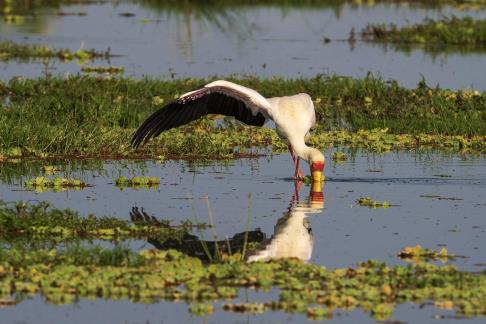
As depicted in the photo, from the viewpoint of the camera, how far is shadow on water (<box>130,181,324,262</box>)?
8242mm

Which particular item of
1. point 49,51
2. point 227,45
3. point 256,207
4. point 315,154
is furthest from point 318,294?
point 227,45

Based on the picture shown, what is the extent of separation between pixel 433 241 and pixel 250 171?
3235 millimetres

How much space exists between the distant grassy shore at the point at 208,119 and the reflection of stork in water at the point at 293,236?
2357 millimetres

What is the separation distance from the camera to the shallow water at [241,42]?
19.8 m

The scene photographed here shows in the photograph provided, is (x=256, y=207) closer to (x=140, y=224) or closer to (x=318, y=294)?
(x=140, y=224)

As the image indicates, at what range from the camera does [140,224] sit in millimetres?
9031

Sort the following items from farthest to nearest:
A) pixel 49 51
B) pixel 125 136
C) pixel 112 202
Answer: pixel 49 51, pixel 125 136, pixel 112 202

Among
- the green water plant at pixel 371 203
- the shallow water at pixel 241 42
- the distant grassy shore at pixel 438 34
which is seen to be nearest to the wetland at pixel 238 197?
the green water plant at pixel 371 203

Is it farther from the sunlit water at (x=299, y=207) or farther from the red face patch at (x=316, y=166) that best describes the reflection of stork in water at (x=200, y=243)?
the red face patch at (x=316, y=166)

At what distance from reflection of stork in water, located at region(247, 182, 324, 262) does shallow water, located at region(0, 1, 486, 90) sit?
7279 mm

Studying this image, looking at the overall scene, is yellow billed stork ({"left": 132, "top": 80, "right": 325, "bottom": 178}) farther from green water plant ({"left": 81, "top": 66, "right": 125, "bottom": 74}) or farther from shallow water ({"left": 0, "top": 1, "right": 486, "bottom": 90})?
green water plant ({"left": 81, "top": 66, "right": 125, "bottom": 74})

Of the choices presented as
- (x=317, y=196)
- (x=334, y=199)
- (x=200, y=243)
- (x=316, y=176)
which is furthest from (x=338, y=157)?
(x=200, y=243)

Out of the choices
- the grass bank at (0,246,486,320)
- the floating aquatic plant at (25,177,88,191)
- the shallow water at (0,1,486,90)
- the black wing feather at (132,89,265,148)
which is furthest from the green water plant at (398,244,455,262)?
the shallow water at (0,1,486,90)

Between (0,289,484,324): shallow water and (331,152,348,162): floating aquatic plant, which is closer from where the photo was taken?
(0,289,484,324): shallow water
